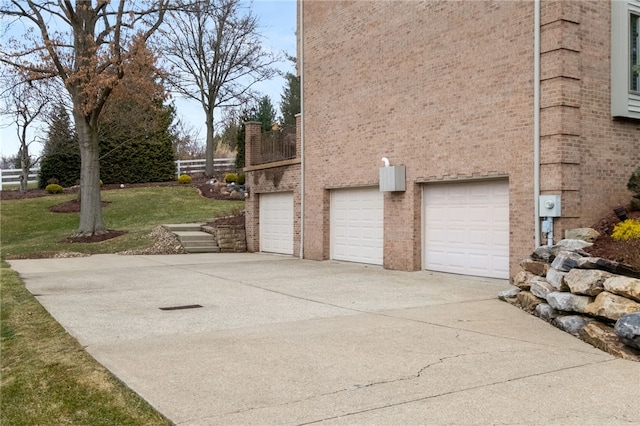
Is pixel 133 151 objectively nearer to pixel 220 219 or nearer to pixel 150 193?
pixel 150 193

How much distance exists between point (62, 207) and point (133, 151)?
860 cm

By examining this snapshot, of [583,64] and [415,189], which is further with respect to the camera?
[415,189]

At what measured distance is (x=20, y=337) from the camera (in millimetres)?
7055

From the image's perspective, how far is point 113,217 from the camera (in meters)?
27.2

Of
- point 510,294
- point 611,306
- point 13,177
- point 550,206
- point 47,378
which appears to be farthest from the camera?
point 13,177

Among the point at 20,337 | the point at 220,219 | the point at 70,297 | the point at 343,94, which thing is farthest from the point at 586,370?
the point at 220,219

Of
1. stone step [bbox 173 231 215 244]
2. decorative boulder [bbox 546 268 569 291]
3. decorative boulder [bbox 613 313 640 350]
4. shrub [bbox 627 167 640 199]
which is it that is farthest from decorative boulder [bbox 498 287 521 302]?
stone step [bbox 173 231 215 244]

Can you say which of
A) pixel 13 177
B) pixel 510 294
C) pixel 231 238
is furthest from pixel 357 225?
pixel 13 177

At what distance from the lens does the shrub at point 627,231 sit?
878 centimetres

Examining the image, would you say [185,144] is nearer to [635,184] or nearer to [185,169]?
[185,169]

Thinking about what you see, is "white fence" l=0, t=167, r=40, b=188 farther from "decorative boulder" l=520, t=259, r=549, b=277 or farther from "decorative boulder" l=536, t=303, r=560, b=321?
"decorative boulder" l=536, t=303, r=560, b=321

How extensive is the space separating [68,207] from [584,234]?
84.3 feet

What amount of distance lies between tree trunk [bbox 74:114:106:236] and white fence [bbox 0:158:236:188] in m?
18.9

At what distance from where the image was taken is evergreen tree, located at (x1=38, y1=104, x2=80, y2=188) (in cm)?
3284
